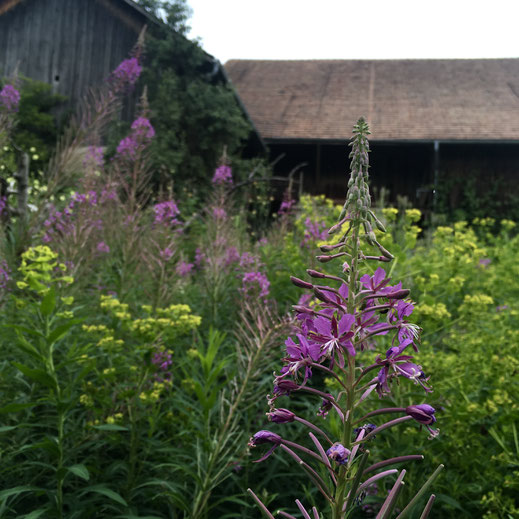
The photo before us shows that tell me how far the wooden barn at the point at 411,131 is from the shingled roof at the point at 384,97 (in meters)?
0.03

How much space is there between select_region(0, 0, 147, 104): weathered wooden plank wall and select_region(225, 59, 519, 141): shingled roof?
199 inches

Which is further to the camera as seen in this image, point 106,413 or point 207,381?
point 106,413

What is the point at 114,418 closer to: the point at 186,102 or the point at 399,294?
the point at 399,294

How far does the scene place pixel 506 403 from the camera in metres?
2.62

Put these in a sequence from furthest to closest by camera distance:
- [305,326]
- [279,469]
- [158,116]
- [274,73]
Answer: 1. [274,73]
2. [158,116]
3. [279,469]
4. [305,326]

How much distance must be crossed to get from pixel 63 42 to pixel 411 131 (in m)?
11.0

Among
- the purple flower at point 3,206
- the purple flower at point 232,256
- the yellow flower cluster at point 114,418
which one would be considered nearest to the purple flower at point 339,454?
the yellow flower cluster at point 114,418

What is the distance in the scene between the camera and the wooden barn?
17016 millimetres

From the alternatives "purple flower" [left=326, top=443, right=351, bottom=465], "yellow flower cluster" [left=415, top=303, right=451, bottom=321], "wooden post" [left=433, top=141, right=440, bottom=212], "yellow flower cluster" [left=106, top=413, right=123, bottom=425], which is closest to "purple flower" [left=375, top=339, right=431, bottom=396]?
"purple flower" [left=326, top=443, right=351, bottom=465]

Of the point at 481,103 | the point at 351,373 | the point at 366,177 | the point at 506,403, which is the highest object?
the point at 481,103

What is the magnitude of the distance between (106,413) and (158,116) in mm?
12143

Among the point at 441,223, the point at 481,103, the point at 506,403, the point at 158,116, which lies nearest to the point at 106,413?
the point at 506,403

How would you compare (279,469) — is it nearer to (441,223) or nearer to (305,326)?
(305,326)

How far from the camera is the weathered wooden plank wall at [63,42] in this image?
16.8 metres
